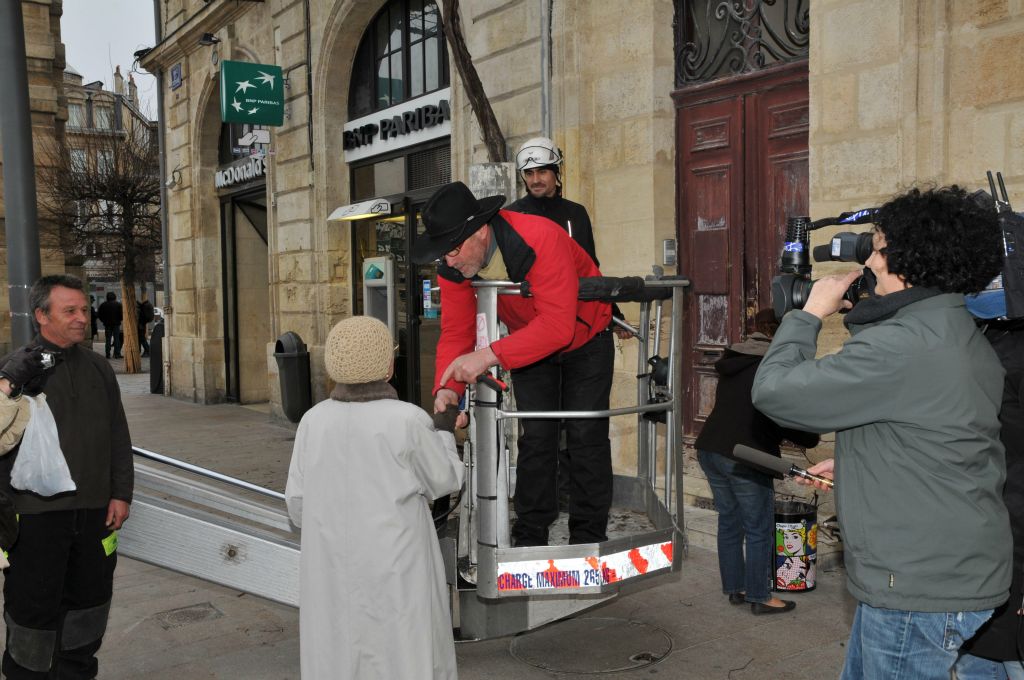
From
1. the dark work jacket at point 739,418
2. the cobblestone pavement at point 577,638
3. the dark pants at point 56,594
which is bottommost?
the cobblestone pavement at point 577,638

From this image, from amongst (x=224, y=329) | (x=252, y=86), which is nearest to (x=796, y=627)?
(x=252, y=86)

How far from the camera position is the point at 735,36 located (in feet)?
22.2

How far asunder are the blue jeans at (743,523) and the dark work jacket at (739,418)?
12cm

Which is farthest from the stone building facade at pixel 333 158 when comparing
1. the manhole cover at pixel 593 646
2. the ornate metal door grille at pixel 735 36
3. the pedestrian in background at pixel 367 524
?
the pedestrian in background at pixel 367 524

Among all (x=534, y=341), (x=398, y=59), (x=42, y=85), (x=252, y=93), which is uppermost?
(x=42, y=85)

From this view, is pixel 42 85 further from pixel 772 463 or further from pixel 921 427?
pixel 921 427

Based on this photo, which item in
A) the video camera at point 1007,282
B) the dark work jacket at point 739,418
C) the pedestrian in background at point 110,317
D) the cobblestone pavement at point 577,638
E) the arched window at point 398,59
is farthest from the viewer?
the pedestrian in background at point 110,317

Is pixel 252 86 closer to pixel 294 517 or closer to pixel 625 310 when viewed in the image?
pixel 625 310

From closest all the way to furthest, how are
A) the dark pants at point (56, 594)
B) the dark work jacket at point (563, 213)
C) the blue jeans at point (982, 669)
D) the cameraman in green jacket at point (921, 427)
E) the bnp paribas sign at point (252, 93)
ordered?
the cameraman in green jacket at point (921, 427), the blue jeans at point (982, 669), the dark pants at point (56, 594), the dark work jacket at point (563, 213), the bnp paribas sign at point (252, 93)

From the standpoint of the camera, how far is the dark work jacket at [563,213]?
501 centimetres

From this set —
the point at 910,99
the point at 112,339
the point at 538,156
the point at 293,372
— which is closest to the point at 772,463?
the point at 538,156

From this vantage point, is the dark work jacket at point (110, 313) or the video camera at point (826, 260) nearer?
the video camera at point (826, 260)

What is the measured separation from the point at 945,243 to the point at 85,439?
3091 mm

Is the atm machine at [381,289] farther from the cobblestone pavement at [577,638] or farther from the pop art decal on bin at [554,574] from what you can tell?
the pop art decal on bin at [554,574]
